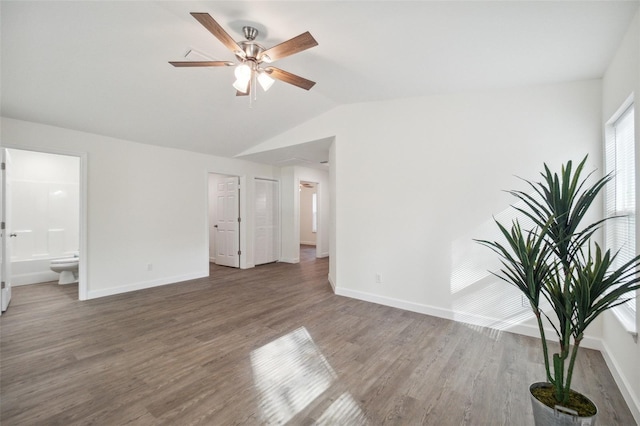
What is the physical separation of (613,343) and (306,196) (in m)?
8.93

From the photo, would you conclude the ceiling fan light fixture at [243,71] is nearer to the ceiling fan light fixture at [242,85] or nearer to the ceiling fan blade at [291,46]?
the ceiling fan light fixture at [242,85]

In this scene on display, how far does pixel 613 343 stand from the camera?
7.57 ft

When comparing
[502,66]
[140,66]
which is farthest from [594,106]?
[140,66]

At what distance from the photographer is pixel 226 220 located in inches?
252

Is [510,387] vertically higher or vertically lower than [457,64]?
lower

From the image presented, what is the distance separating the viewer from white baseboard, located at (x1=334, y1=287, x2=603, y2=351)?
2.85 metres

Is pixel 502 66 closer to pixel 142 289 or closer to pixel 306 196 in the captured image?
→ pixel 142 289

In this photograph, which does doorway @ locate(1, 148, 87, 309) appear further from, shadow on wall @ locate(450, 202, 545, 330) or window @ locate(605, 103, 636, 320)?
window @ locate(605, 103, 636, 320)

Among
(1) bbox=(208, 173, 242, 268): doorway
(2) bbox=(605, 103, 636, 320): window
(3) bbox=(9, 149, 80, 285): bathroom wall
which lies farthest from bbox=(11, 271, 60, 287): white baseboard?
(2) bbox=(605, 103, 636, 320): window

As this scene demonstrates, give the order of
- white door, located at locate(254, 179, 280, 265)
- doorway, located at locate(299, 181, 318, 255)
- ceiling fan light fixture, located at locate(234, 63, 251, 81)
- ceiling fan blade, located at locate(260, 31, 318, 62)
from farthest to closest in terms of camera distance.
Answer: doorway, located at locate(299, 181, 318, 255) < white door, located at locate(254, 179, 280, 265) < ceiling fan light fixture, located at locate(234, 63, 251, 81) < ceiling fan blade, located at locate(260, 31, 318, 62)

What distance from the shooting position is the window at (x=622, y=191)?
209 centimetres

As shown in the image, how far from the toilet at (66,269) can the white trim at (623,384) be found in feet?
21.6

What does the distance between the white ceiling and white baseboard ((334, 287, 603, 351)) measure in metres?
2.51

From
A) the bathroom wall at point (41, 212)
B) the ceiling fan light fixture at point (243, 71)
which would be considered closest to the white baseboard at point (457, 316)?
the ceiling fan light fixture at point (243, 71)
